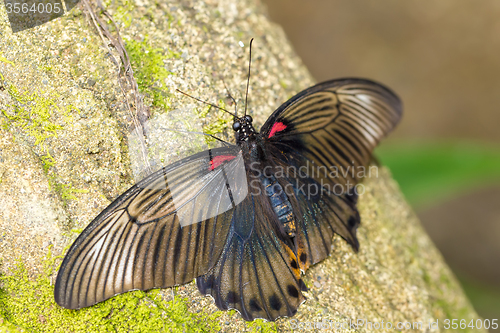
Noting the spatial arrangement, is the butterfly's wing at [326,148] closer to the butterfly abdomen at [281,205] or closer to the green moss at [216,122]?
the butterfly abdomen at [281,205]

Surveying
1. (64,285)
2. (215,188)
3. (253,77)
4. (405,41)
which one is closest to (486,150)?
(405,41)

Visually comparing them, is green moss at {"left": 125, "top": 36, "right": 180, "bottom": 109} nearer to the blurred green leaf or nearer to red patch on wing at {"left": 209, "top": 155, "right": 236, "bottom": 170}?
red patch on wing at {"left": 209, "top": 155, "right": 236, "bottom": 170}

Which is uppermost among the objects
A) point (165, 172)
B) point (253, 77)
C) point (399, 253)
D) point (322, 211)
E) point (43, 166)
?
point (253, 77)

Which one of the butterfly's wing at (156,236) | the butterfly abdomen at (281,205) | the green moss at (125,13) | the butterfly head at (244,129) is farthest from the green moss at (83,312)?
the green moss at (125,13)

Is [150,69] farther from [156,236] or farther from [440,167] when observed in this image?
[440,167]

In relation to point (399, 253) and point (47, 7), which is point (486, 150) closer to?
point (399, 253)

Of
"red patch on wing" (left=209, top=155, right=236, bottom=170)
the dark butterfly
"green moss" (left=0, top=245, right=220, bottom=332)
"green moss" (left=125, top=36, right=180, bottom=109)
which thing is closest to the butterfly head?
the dark butterfly
